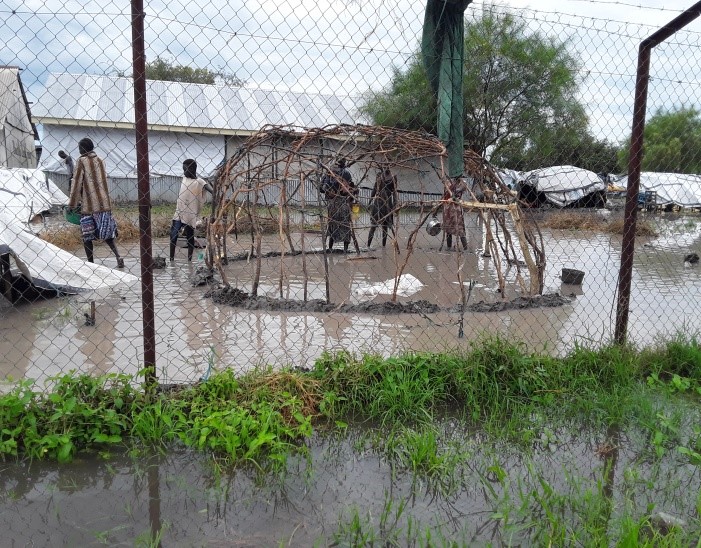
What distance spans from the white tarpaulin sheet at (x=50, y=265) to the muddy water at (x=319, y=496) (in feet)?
14.4

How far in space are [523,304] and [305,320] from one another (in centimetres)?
273

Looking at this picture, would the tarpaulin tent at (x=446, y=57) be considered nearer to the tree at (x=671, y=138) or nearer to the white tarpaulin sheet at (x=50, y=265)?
the tree at (x=671, y=138)

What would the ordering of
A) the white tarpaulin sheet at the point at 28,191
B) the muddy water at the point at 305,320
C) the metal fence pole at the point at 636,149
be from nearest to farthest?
the metal fence pole at the point at 636,149 → the muddy water at the point at 305,320 → the white tarpaulin sheet at the point at 28,191

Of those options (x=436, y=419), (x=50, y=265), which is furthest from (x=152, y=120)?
(x=436, y=419)

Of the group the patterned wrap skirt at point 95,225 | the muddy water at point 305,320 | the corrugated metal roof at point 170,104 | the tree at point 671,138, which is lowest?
the muddy water at point 305,320

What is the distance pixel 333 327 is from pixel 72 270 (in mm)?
3320

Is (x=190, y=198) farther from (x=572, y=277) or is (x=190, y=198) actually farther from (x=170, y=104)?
(x=170, y=104)

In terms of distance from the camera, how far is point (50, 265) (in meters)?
7.41

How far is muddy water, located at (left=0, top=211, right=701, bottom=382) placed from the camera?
543 centimetres

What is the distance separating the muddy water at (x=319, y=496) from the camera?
2.67 metres

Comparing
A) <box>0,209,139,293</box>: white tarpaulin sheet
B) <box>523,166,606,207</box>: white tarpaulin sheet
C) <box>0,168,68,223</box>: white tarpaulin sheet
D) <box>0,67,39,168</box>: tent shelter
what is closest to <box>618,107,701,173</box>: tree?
<box>0,209,139,293</box>: white tarpaulin sheet

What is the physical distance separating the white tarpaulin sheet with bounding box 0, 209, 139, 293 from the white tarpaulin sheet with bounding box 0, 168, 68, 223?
2801mm

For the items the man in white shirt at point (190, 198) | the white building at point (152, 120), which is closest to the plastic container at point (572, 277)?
the man in white shirt at point (190, 198)

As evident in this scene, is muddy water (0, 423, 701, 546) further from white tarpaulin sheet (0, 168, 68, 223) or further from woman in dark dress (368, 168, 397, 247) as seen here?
white tarpaulin sheet (0, 168, 68, 223)
